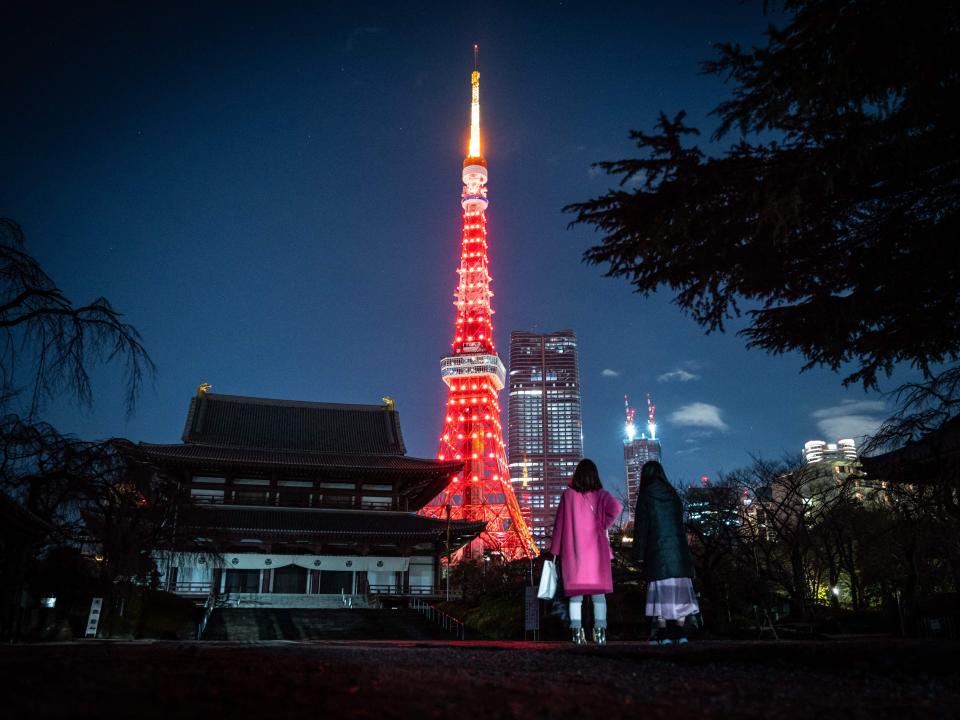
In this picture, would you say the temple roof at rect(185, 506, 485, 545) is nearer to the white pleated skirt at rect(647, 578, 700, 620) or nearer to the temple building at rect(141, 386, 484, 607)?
the temple building at rect(141, 386, 484, 607)

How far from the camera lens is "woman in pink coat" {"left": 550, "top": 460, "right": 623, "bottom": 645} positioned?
7.91 meters

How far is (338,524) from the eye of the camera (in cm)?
3209

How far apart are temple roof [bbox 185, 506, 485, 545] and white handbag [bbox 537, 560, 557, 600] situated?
24093 mm

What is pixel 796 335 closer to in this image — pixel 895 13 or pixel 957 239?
pixel 957 239

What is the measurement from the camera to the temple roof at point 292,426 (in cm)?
3784

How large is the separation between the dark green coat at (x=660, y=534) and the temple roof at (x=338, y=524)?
24.8 metres

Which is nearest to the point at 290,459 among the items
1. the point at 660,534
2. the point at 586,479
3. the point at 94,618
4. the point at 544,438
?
the point at 94,618

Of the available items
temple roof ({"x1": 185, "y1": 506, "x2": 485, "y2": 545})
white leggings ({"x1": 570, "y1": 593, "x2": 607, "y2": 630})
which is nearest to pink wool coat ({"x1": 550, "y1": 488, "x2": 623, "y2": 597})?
white leggings ({"x1": 570, "y1": 593, "x2": 607, "y2": 630})

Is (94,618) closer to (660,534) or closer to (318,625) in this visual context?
(660,534)

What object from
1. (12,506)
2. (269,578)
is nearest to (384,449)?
(269,578)

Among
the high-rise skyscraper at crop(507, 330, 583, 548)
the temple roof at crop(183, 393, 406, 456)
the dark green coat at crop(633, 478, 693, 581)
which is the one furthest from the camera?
Answer: the high-rise skyscraper at crop(507, 330, 583, 548)

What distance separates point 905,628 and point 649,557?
7585 mm

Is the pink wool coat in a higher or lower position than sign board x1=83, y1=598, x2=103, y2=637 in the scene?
higher

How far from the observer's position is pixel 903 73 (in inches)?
197
